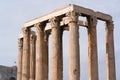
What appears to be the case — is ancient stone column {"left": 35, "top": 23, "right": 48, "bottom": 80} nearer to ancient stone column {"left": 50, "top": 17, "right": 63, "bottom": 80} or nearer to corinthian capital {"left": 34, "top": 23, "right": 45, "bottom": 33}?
corinthian capital {"left": 34, "top": 23, "right": 45, "bottom": 33}

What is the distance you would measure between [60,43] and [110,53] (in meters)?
4.98

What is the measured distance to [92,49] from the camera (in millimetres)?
33719

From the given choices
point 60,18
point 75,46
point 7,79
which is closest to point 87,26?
point 60,18

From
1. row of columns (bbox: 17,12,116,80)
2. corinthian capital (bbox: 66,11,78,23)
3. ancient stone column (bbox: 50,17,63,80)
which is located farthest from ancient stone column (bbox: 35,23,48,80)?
corinthian capital (bbox: 66,11,78,23)

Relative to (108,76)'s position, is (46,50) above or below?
above

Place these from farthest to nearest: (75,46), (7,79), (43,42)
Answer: (7,79) → (43,42) → (75,46)

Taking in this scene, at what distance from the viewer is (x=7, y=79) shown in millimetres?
61375

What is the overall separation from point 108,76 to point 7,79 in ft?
98.0

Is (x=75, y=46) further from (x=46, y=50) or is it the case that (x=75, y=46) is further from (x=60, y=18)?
(x=46, y=50)

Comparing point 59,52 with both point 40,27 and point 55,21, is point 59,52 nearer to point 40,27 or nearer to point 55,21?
point 55,21

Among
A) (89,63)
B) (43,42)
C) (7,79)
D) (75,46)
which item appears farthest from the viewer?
(7,79)

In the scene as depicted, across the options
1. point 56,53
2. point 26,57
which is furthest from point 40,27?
point 56,53

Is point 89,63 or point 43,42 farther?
point 43,42

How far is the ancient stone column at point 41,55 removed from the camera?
3491cm
